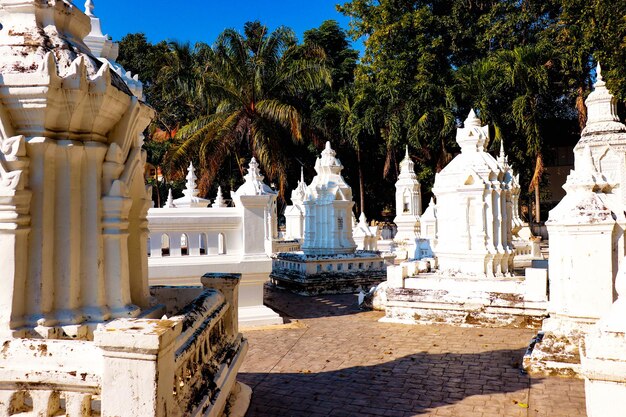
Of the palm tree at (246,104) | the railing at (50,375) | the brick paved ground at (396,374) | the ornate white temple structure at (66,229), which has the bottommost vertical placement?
the brick paved ground at (396,374)

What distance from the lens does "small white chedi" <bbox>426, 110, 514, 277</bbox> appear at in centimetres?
980

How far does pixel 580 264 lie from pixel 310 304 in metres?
6.43

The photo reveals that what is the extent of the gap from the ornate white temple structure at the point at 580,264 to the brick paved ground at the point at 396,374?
440 millimetres

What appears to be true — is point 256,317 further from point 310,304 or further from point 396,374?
point 396,374

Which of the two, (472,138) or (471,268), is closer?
(471,268)

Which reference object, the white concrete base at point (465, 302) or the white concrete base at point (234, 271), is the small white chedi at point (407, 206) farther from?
the white concrete base at point (234, 271)

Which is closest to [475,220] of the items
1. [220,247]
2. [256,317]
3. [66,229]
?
[256,317]

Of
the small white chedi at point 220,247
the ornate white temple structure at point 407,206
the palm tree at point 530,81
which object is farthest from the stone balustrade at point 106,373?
the palm tree at point 530,81

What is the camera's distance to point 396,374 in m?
5.95

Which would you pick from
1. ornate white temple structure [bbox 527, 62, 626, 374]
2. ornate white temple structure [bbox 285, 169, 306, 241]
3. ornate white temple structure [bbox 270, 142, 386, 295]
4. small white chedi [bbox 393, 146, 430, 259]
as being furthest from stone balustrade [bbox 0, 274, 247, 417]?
small white chedi [bbox 393, 146, 430, 259]

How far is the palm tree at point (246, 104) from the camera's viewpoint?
24906mm

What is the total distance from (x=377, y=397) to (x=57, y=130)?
3.94 meters

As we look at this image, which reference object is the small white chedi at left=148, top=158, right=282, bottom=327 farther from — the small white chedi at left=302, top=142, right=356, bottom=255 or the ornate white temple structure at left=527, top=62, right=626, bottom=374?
the small white chedi at left=302, top=142, right=356, bottom=255

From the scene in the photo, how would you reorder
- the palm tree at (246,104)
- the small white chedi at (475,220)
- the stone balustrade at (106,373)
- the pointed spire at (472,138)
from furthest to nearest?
the palm tree at (246,104) < the pointed spire at (472,138) < the small white chedi at (475,220) < the stone balustrade at (106,373)
